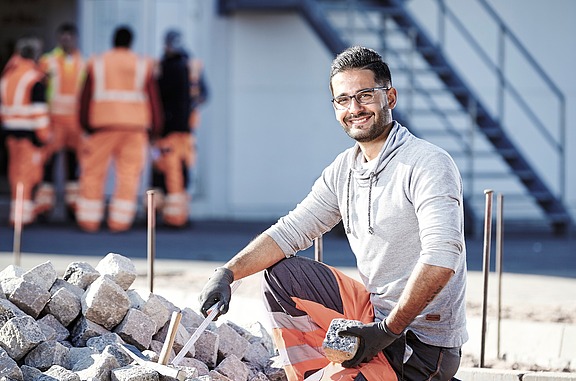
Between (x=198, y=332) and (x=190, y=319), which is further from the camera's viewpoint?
(x=190, y=319)

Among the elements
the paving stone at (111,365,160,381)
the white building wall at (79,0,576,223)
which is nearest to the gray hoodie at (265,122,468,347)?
the paving stone at (111,365,160,381)

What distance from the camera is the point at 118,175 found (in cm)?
1275

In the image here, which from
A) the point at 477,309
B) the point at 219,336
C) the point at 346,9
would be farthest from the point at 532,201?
the point at 219,336

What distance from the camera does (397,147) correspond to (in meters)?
4.61

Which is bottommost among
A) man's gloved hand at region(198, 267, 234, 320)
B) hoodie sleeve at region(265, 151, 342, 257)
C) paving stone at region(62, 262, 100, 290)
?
paving stone at region(62, 262, 100, 290)

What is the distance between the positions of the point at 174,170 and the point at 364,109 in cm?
867

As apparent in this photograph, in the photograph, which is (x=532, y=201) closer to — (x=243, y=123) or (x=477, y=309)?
(x=243, y=123)

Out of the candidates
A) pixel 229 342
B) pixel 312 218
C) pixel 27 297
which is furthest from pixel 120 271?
pixel 312 218

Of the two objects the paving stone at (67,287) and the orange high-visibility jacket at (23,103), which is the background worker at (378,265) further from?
the orange high-visibility jacket at (23,103)

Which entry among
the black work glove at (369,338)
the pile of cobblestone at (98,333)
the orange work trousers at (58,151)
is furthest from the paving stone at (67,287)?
the orange work trousers at (58,151)

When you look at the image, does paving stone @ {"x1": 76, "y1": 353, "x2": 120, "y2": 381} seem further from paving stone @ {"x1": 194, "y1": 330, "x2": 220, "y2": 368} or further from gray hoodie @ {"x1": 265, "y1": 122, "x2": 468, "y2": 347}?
gray hoodie @ {"x1": 265, "y1": 122, "x2": 468, "y2": 347}

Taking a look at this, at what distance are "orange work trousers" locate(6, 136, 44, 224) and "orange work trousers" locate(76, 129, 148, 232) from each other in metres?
0.59

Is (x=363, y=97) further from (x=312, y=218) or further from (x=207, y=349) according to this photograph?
(x=207, y=349)

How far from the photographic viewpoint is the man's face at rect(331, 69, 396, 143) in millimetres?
4598
